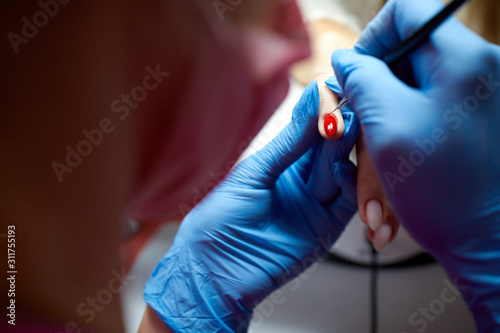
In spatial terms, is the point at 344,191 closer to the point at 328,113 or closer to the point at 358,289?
the point at 328,113

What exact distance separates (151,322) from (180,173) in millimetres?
369

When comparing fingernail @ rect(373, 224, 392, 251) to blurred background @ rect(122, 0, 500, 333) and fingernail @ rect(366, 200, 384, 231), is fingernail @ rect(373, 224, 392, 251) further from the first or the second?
blurred background @ rect(122, 0, 500, 333)

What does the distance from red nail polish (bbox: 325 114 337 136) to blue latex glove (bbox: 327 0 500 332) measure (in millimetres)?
34

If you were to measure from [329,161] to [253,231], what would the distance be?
7.0 inches

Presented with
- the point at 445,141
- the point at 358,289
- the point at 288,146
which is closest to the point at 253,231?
the point at 288,146

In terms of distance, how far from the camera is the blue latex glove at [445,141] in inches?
16.1

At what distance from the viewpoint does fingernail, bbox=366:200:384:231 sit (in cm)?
49

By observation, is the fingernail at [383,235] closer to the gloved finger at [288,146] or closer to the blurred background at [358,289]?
the gloved finger at [288,146]

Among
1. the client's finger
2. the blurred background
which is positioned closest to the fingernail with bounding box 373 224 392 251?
the client's finger

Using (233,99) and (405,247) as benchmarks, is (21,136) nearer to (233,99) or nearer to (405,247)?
(233,99)

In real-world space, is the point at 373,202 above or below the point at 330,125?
below

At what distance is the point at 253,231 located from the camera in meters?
0.58

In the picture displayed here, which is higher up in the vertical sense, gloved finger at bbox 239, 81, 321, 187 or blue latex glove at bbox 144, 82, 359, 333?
gloved finger at bbox 239, 81, 321, 187

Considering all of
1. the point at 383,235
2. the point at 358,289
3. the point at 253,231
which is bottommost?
the point at 358,289
